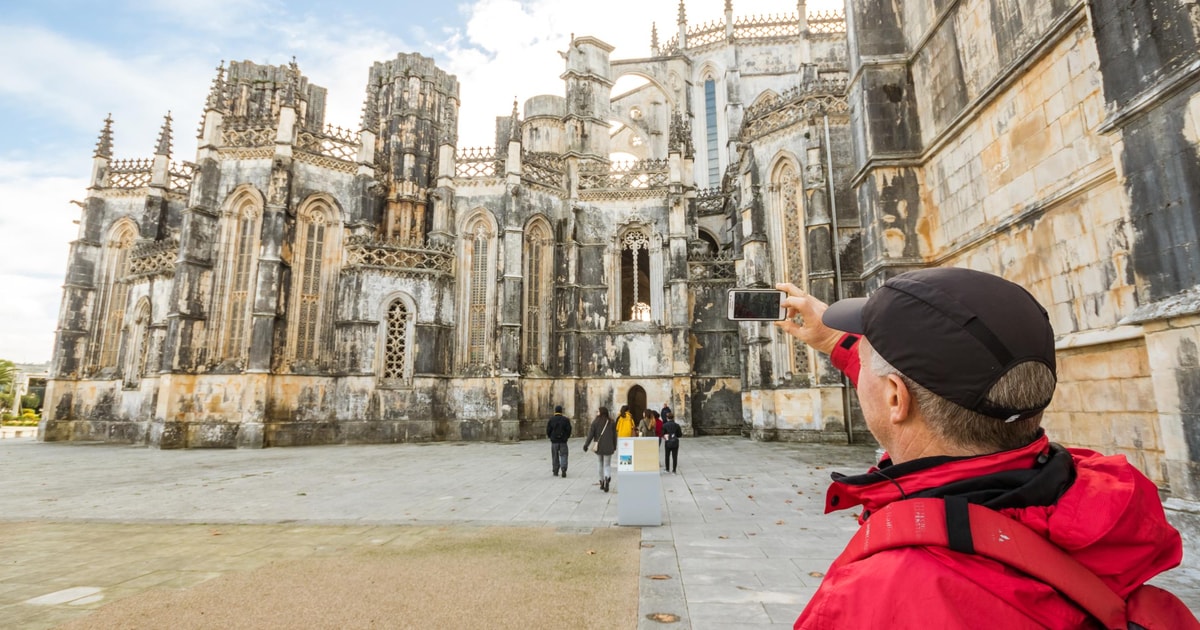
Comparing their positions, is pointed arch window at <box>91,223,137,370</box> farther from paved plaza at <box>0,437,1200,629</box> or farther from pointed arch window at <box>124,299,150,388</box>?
paved plaza at <box>0,437,1200,629</box>

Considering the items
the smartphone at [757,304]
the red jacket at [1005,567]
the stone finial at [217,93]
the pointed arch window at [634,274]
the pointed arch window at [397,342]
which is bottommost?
the red jacket at [1005,567]

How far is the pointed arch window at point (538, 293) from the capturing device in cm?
2208

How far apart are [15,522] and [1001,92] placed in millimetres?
13042

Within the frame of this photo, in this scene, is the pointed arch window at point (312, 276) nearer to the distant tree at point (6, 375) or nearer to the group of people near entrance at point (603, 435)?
the group of people near entrance at point (603, 435)

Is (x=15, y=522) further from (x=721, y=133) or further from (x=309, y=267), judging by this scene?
(x=721, y=133)

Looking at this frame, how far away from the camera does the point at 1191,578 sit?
4.04 meters

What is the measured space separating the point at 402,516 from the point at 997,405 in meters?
7.20

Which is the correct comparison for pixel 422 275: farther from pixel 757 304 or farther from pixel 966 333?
pixel 966 333

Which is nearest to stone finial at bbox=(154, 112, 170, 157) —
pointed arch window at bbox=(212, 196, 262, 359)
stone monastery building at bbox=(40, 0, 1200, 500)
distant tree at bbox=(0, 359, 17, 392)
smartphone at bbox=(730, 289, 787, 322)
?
stone monastery building at bbox=(40, 0, 1200, 500)

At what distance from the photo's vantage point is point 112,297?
2480 centimetres

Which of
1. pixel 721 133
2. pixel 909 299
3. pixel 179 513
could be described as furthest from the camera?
pixel 721 133

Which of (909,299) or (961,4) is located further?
(961,4)

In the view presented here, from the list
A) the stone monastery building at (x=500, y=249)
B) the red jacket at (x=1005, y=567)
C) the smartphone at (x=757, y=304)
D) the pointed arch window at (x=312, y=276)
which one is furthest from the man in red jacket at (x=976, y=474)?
the pointed arch window at (x=312, y=276)

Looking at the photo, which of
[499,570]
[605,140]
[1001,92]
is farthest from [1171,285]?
[605,140]
